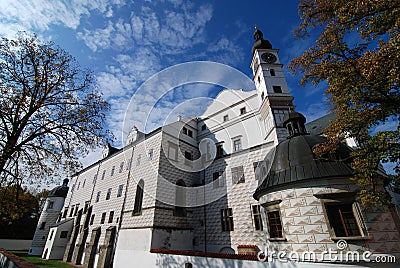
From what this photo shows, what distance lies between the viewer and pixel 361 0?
6262 millimetres

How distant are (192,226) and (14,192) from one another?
1278 cm

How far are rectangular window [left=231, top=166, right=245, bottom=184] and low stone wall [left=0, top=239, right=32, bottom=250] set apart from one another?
142ft

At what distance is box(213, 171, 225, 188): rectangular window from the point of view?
711 inches

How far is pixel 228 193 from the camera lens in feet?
56.0

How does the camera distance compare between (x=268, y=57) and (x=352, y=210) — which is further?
(x=268, y=57)

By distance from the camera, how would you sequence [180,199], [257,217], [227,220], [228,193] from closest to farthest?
[257,217] → [227,220] → [228,193] → [180,199]

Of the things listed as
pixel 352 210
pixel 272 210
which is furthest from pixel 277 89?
pixel 352 210

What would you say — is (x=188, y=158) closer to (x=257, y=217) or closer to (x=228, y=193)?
(x=228, y=193)

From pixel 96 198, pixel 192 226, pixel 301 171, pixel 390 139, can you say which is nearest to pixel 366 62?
pixel 390 139

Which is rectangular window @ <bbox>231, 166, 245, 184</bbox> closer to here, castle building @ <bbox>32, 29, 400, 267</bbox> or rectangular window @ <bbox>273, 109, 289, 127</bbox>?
castle building @ <bbox>32, 29, 400, 267</bbox>

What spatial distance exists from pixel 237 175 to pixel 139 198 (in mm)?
9097

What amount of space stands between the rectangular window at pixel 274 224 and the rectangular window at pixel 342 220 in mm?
2265

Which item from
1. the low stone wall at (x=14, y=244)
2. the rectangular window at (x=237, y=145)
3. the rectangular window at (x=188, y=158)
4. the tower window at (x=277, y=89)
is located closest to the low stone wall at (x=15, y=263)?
the rectangular window at (x=188, y=158)

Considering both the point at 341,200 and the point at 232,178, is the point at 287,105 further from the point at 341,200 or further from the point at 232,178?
the point at 341,200
